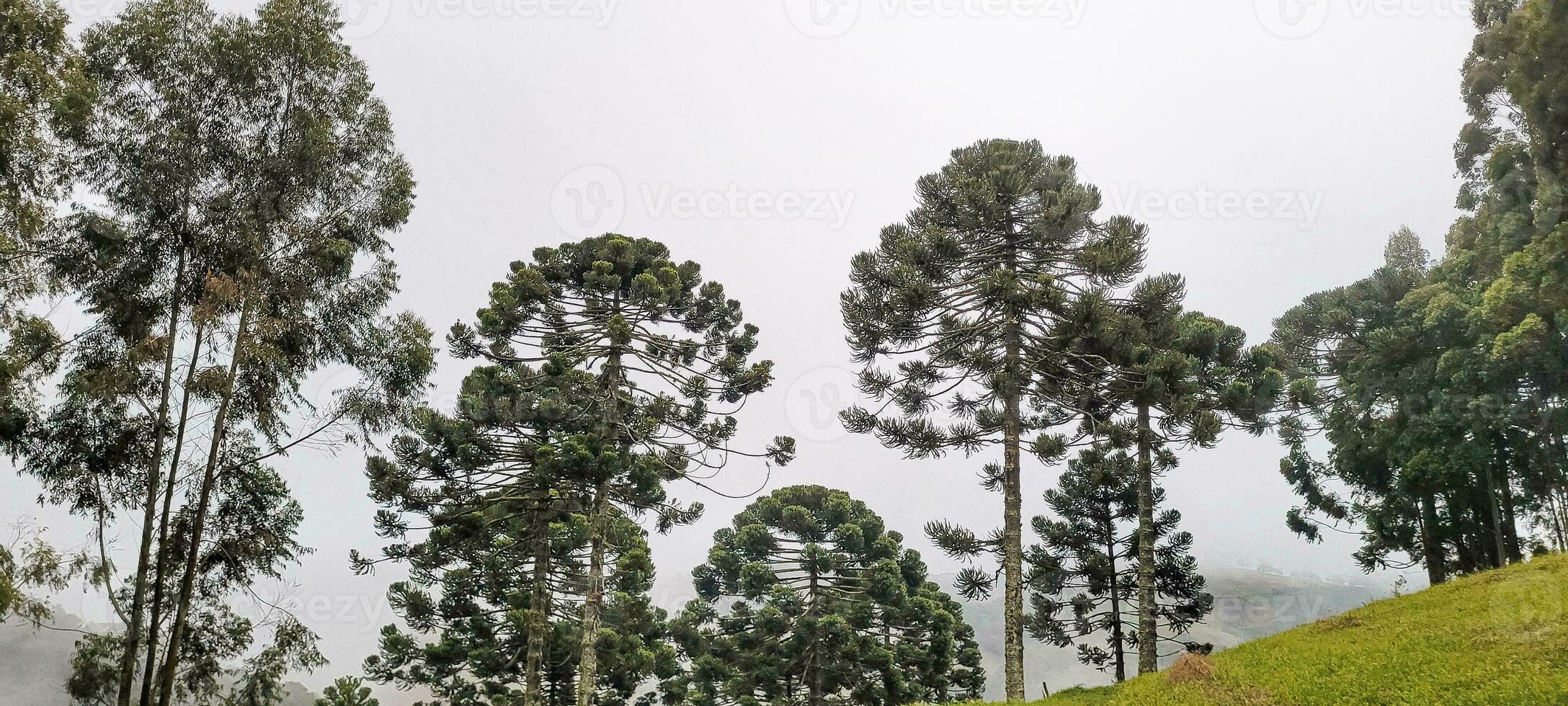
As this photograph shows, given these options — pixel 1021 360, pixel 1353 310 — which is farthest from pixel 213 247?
pixel 1353 310

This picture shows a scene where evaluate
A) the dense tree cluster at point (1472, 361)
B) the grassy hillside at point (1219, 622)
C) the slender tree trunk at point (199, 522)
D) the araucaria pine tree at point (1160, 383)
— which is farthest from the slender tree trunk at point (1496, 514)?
the grassy hillside at point (1219, 622)

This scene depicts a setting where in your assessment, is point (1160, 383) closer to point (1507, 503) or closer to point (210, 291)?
point (1507, 503)

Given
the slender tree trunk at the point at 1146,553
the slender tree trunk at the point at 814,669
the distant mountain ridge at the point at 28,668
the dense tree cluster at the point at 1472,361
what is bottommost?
the distant mountain ridge at the point at 28,668

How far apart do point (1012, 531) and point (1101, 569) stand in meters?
7.65

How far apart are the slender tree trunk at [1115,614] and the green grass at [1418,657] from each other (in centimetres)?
780

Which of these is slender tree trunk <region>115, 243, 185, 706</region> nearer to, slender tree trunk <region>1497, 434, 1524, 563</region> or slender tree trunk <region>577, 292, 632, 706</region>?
slender tree trunk <region>577, 292, 632, 706</region>

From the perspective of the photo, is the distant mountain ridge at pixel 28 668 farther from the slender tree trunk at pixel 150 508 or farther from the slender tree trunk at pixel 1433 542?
the slender tree trunk at pixel 1433 542

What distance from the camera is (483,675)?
21.1m

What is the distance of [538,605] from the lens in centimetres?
1889

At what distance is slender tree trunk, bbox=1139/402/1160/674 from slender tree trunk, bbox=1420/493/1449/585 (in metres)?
10.3

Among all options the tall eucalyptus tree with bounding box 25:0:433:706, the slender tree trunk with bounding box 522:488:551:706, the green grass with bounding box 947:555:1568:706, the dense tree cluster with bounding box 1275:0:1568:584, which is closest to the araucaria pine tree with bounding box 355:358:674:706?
the slender tree trunk with bounding box 522:488:551:706

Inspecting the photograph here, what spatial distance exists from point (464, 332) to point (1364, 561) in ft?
90.0

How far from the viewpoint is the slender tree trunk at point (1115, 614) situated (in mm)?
21562

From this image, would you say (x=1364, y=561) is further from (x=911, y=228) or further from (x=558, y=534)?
(x=558, y=534)
